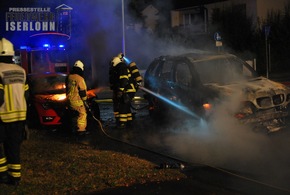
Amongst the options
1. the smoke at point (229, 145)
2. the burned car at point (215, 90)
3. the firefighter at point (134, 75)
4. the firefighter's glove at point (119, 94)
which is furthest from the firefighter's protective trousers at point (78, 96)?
the burned car at point (215, 90)

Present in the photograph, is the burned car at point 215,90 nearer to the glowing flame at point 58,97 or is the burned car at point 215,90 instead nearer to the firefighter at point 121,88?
the firefighter at point 121,88

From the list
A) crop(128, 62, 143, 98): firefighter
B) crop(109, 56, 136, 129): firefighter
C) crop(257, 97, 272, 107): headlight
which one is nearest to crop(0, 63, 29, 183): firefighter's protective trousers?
crop(257, 97, 272, 107): headlight

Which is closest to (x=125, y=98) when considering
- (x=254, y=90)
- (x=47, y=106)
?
(x=47, y=106)

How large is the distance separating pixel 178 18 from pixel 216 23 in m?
5.40

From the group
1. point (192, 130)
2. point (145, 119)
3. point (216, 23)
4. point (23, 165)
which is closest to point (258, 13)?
point (216, 23)

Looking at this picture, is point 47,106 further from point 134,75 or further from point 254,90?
point 254,90

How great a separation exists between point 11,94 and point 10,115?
269 millimetres

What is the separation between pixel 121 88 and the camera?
31.3 feet

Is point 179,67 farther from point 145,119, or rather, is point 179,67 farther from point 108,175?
point 108,175

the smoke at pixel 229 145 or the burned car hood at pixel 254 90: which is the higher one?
the burned car hood at pixel 254 90

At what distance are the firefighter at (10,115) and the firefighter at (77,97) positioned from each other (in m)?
3.35

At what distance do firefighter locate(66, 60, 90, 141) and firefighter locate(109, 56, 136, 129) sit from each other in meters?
0.89

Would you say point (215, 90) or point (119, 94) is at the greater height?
point (215, 90)

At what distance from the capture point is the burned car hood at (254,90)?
7.50m
